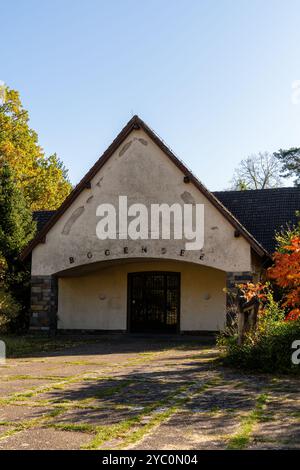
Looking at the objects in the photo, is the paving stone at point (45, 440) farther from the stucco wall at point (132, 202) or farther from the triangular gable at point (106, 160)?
the triangular gable at point (106, 160)

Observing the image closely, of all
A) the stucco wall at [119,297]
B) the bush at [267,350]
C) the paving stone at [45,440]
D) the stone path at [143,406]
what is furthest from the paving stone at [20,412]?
the stucco wall at [119,297]

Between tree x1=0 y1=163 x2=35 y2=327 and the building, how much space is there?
3.13 feet

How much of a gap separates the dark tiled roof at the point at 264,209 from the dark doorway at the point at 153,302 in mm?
3294

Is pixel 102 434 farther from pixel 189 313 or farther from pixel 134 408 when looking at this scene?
pixel 189 313

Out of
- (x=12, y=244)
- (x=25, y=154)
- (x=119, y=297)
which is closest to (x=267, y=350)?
(x=119, y=297)

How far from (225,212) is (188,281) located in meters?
3.85

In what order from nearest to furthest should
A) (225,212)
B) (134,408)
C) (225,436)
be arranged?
1. (225,436)
2. (134,408)
3. (225,212)

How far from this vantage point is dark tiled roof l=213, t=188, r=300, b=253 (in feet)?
65.7

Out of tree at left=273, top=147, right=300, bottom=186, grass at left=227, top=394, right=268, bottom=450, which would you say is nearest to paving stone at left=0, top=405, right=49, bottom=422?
grass at left=227, top=394, right=268, bottom=450

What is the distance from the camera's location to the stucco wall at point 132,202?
17000mm

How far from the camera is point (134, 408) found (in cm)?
692

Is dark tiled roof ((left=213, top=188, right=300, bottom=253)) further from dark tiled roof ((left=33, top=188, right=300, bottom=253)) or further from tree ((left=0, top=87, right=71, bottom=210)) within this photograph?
tree ((left=0, top=87, right=71, bottom=210))
